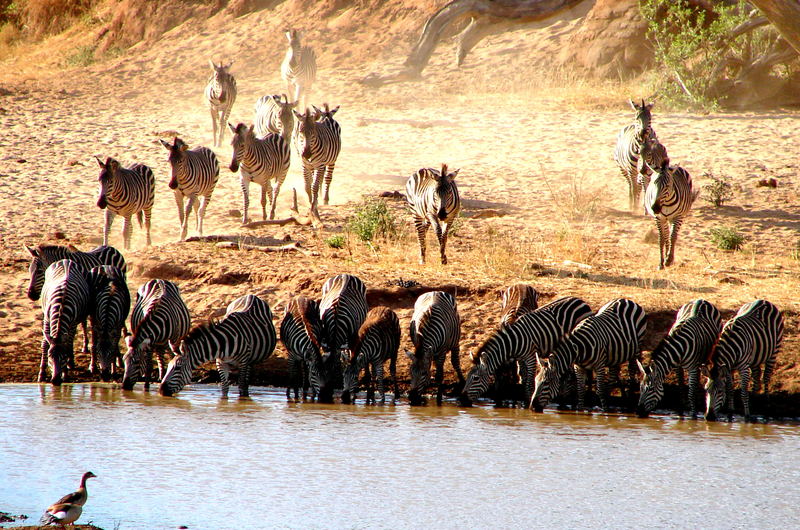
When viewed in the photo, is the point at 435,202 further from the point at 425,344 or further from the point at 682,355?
the point at 682,355

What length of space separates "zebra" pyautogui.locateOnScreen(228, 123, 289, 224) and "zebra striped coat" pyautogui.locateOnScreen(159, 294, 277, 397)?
5502mm

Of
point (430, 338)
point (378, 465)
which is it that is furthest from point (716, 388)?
point (378, 465)

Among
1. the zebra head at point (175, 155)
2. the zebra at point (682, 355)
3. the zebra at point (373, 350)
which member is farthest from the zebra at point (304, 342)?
the zebra head at point (175, 155)

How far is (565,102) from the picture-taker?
21.8 m

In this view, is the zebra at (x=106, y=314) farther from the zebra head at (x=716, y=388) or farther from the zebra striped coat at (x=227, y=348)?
the zebra head at (x=716, y=388)

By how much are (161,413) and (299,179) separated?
34.8ft

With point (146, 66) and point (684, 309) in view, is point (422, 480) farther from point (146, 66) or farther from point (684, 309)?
point (146, 66)

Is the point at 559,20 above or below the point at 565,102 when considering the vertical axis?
above

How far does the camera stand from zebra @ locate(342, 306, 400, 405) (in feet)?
32.8

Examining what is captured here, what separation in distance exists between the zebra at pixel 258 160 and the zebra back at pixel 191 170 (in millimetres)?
389

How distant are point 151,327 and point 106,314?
690 millimetres

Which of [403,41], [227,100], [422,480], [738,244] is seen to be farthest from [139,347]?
[403,41]

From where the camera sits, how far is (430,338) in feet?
32.9

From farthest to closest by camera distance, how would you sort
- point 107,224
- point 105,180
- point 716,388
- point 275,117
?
point 275,117 → point 107,224 → point 105,180 → point 716,388
